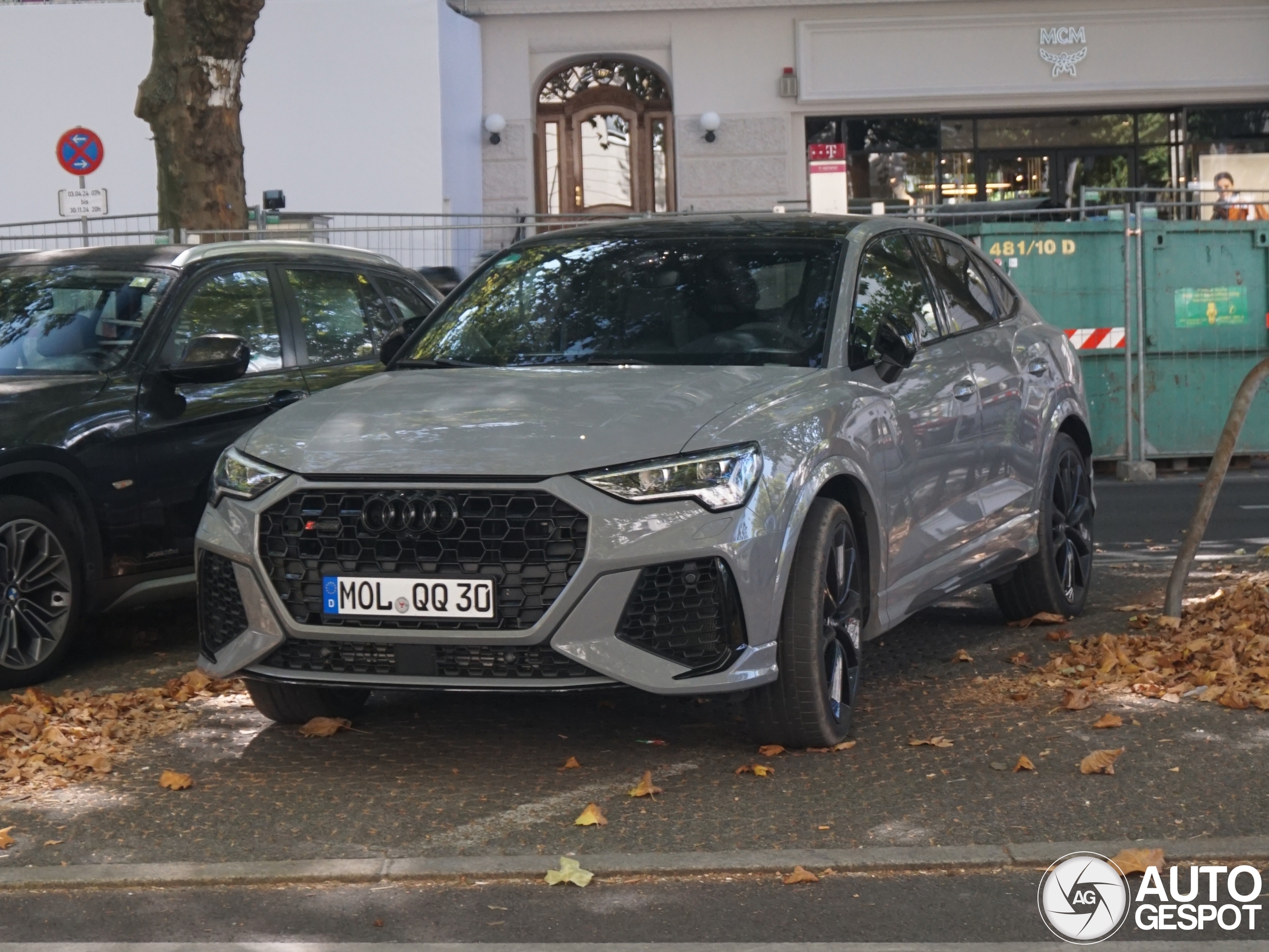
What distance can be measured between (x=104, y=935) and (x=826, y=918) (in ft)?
5.57

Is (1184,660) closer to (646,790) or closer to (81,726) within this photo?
(646,790)

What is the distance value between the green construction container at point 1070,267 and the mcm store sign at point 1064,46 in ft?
38.2

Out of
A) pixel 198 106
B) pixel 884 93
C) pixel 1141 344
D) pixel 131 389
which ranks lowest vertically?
pixel 1141 344

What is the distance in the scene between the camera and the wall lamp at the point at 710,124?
25453 millimetres

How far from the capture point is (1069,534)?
8.13 meters

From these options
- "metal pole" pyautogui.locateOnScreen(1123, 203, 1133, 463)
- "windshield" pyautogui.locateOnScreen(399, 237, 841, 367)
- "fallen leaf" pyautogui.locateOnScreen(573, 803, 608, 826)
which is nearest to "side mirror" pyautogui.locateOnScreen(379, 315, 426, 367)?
"windshield" pyautogui.locateOnScreen(399, 237, 841, 367)

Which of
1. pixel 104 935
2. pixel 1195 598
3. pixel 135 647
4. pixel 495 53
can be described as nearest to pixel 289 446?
pixel 104 935

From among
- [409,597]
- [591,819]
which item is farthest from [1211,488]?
[409,597]

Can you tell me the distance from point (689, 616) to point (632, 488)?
40 centimetres

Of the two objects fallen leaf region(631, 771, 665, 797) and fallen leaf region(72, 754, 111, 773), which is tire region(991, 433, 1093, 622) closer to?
fallen leaf region(631, 771, 665, 797)

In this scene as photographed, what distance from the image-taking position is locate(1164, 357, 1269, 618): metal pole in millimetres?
7301

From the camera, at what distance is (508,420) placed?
561 centimetres

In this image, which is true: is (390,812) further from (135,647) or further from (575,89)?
(575,89)

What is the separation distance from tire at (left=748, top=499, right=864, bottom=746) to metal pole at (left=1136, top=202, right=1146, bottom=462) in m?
8.98
